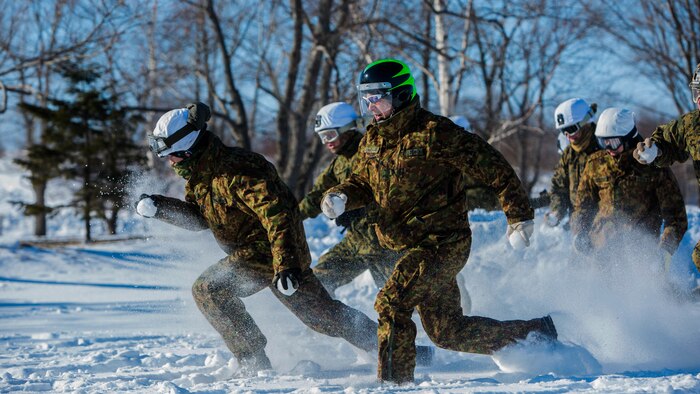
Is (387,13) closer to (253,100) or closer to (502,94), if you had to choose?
(502,94)

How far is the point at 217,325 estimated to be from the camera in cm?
468

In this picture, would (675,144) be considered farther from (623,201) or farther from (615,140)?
(623,201)

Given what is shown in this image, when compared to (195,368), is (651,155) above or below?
above

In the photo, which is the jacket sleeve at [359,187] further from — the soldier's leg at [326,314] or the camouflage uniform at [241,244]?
the soldier's leg at [326,314]

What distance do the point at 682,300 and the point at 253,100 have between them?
67.6ft

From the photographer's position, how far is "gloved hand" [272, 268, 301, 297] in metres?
4.06

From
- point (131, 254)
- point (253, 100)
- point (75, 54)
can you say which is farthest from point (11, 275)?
point (253, 100)

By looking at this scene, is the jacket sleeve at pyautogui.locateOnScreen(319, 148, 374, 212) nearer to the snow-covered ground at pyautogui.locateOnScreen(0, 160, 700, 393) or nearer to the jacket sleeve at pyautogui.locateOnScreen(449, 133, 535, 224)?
the jacket sleeve at pyautogui.locateOnScreen(449, 133, 535, 224)

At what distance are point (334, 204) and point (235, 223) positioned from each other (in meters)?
0.90

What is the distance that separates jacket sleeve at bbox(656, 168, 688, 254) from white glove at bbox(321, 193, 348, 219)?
10.7ft

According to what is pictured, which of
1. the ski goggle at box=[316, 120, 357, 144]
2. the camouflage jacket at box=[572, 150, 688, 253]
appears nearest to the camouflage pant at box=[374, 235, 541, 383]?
the ski goggle at box=[316, 120, 357, 144]

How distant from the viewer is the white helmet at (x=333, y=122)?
19.6 feet

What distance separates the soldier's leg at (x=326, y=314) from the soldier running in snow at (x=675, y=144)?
2.26 m

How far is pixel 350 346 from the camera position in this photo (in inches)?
217
